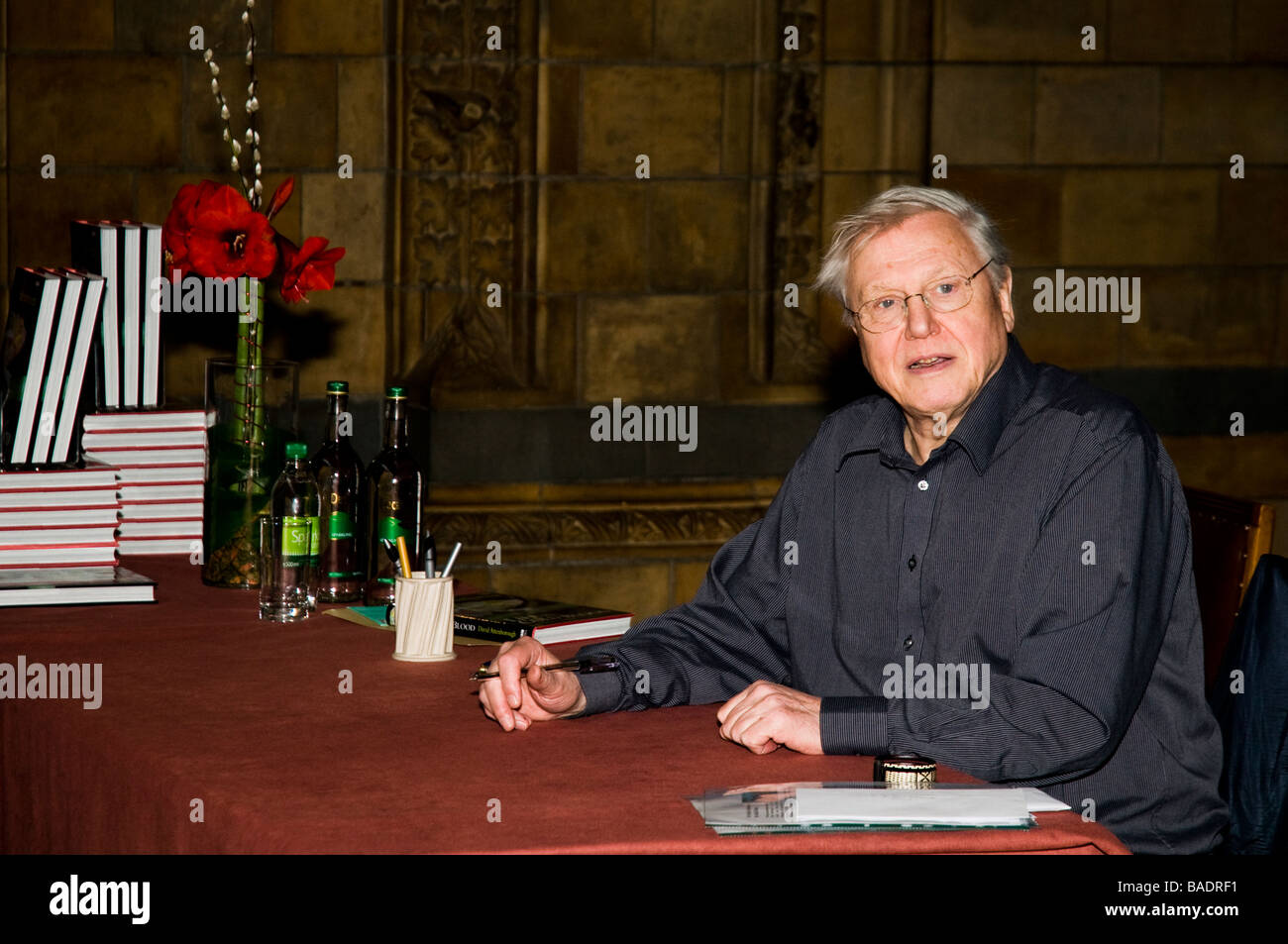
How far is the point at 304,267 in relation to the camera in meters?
3.04

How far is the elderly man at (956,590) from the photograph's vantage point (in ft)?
6.49

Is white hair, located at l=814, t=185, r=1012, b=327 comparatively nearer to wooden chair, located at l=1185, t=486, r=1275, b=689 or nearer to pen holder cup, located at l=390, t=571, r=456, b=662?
wooden chair, located at l=1185, t=486, r=1275, b=689

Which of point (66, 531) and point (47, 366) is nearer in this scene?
point (66, 531)

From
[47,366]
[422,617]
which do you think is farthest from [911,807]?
[47,366]

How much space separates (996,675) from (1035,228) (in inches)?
129

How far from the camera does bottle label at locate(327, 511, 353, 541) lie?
2930 mm

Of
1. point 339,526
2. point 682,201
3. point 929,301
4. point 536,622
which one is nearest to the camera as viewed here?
point 929,301

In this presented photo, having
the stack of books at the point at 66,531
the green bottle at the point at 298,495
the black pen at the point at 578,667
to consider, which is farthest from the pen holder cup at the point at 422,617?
the stack of books at the point at 66,531

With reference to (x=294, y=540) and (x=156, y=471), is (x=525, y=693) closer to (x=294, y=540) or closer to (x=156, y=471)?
(x=294, y=540)

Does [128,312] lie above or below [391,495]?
above

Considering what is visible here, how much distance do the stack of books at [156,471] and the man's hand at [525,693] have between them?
4.76 ft

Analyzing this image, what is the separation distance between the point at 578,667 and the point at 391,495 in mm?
902

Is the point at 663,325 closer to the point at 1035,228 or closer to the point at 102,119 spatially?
the point at 1035,228

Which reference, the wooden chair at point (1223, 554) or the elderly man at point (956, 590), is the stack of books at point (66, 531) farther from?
the wooden chair at point (1223, 554)
